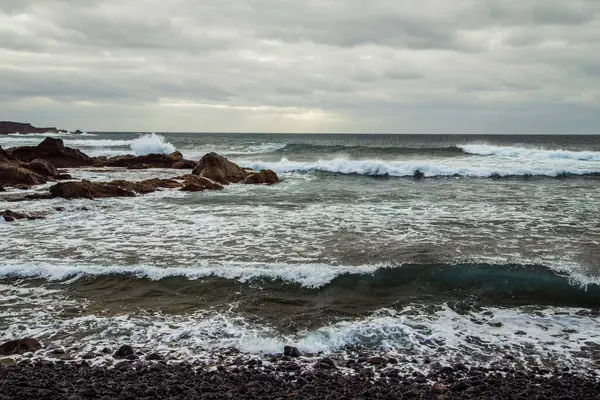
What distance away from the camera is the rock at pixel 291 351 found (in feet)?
20.8

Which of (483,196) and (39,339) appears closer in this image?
(39,339)

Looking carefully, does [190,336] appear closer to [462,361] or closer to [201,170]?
[462,361]

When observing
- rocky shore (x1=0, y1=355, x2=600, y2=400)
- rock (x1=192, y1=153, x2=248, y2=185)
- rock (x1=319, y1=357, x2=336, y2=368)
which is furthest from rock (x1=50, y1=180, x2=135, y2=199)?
rock (x1=319, y1=357, x2=336, y2=368)

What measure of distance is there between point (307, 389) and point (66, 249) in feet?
27.0

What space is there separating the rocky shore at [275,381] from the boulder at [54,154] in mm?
31615

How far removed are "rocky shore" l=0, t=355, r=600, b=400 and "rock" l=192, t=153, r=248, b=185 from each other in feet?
66.3

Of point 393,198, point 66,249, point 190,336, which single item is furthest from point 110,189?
point 190,336

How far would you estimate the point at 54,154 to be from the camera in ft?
114

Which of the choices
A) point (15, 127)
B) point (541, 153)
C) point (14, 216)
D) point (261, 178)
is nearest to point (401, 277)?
point (14, 216)

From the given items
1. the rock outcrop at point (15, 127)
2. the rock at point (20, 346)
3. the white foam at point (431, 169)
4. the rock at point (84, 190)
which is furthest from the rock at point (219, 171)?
the rock outcrop at point (15, 127)

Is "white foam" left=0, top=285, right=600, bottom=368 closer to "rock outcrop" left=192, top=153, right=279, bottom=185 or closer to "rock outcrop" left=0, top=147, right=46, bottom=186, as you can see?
"rock outcrop" left=0, top=147, right=46, bottom=186

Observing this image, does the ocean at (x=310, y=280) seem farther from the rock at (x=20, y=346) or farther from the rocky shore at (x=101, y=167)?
the rocky shore at (x=101, y=167)

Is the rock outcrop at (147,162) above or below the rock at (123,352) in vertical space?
above

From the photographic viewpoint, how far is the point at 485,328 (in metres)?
7.31
